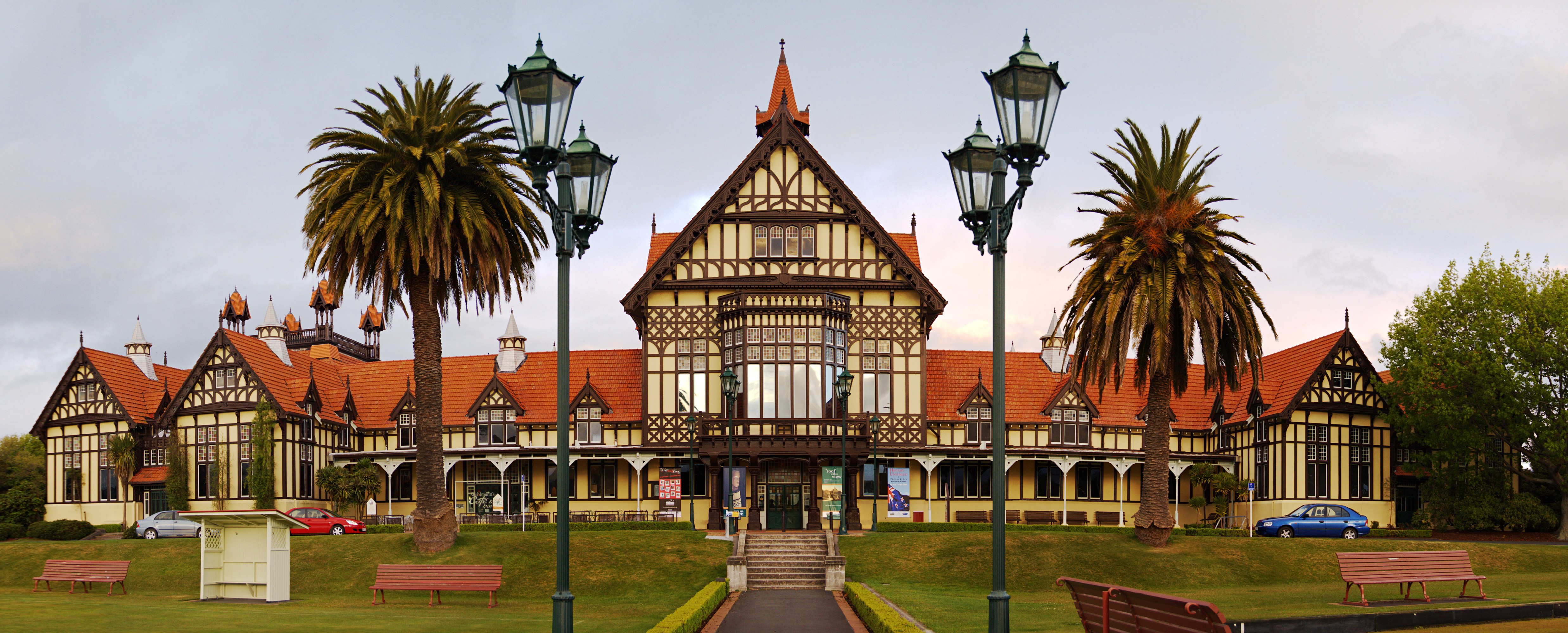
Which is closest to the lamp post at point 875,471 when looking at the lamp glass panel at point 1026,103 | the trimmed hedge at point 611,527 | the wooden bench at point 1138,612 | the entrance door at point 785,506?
the entrance door at point 785,506

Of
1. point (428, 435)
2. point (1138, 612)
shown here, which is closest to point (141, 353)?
point (428, 435)

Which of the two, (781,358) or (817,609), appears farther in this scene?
(781,358)

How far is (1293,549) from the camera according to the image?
132ft

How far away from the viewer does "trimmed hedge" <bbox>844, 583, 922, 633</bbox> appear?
20828 millimetres

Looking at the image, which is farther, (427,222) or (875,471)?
(875,471)

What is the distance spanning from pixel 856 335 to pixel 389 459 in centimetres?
2208

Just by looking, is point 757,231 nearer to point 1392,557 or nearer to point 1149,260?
point 1149,260

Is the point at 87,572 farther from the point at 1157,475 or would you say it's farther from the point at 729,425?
the point at 1157,475

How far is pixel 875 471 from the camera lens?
5256 cm

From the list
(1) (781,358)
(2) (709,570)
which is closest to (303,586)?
(2) (709,570)

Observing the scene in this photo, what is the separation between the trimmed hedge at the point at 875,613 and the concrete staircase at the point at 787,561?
500 cm

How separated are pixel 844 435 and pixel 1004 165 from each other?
29.1m

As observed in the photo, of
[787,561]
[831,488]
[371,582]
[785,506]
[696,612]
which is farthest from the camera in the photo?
[785,506]

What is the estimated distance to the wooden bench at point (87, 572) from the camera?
3347cm
